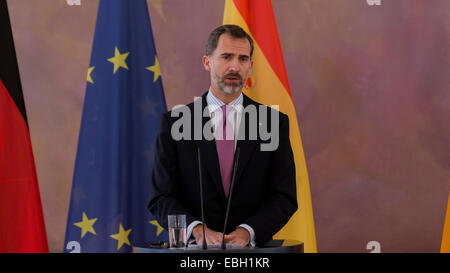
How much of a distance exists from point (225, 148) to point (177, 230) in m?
0.56

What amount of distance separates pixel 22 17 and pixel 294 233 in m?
2.36

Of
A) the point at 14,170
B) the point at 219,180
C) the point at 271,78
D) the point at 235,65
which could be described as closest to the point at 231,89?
the point at 235,65

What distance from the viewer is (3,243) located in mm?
2943

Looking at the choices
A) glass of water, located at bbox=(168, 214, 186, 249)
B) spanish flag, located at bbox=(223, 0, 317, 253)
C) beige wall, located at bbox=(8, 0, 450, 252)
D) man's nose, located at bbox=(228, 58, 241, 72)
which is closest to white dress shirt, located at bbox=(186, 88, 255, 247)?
man's nose, located at bbox=(228, 58, 241, 72)

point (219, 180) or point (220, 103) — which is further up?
point (220, 103)

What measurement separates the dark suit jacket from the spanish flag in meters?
0.91

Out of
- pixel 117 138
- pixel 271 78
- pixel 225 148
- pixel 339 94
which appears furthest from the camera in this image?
pixel 339 94

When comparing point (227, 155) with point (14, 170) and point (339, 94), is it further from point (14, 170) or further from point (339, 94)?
point (339, 94)

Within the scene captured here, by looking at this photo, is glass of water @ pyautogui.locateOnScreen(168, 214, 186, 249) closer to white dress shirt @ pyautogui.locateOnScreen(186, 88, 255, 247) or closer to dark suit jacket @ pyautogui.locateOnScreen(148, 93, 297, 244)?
dark suit jacket @ pyautogui.locateOnScreen(148, 93, 297, 244)

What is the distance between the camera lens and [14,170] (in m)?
3.08

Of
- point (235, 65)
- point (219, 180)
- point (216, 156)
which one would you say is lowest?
point (219, 180)

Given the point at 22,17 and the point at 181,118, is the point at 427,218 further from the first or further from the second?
the point at 22,17

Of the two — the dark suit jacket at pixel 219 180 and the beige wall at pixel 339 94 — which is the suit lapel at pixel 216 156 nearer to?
the dark suit jacket at pixel 219 180

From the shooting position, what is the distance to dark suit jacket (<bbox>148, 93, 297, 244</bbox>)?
2.25m
